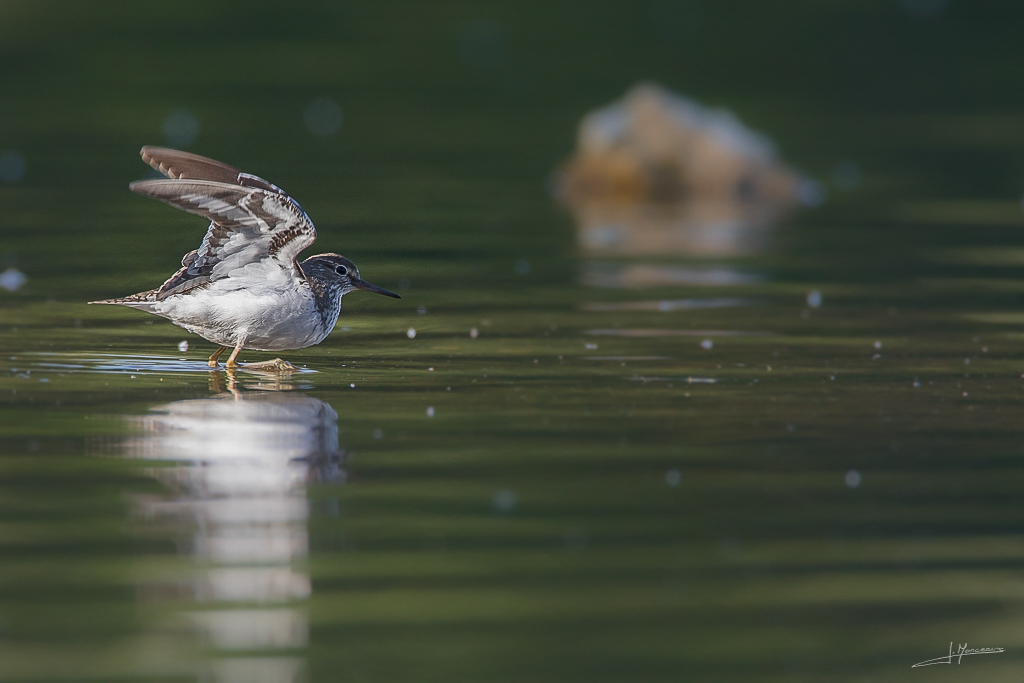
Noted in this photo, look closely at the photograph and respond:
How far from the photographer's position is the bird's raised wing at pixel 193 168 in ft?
31.4

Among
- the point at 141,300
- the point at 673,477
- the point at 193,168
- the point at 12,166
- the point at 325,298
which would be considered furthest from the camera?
the point at 12,166

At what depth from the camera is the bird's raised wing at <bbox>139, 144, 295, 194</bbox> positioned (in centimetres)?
958

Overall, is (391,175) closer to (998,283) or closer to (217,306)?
(998,283)

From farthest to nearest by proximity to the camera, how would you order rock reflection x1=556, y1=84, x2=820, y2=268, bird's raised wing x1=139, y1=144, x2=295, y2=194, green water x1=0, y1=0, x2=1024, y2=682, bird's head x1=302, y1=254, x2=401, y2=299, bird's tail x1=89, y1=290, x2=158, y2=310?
rock reflection x1=556, y1=84, x2=820, y2=268
bird's head x1=302, y1=254, x2=401, y2=299
bird's tail x1=89, y1=290, x2=158, y2=310
bird's raised wing x1=139, y1=144, x2=295, y2=194
green water x1=0, y1=0, x2=1024, y2=682

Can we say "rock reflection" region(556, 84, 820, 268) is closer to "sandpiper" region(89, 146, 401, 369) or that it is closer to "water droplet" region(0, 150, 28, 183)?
"water droplet" region(0, 150, 28, 183)

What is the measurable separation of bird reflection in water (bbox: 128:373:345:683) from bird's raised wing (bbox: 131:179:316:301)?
0.82 m

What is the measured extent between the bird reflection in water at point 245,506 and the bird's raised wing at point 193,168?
4.15 feet

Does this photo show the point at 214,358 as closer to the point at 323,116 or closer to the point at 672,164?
the point at 672,164

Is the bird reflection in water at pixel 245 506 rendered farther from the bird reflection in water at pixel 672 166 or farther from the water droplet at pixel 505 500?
the bird reflection in water at pixel 672 166

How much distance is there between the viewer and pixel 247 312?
979 centimetres

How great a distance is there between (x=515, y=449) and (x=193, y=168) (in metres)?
3.22

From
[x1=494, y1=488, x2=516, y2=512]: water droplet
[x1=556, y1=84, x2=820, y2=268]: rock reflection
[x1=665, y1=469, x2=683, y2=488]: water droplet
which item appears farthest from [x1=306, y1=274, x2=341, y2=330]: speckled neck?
[x1=556, y1=84, x2=820, y2=268]: rock reflection

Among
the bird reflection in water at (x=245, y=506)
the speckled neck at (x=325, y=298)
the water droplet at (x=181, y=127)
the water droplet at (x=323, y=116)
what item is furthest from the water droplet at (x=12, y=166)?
the bird reflection in water at (x=245, y=506)

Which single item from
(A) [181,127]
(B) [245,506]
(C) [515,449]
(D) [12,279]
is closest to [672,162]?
(A) [181,127]
